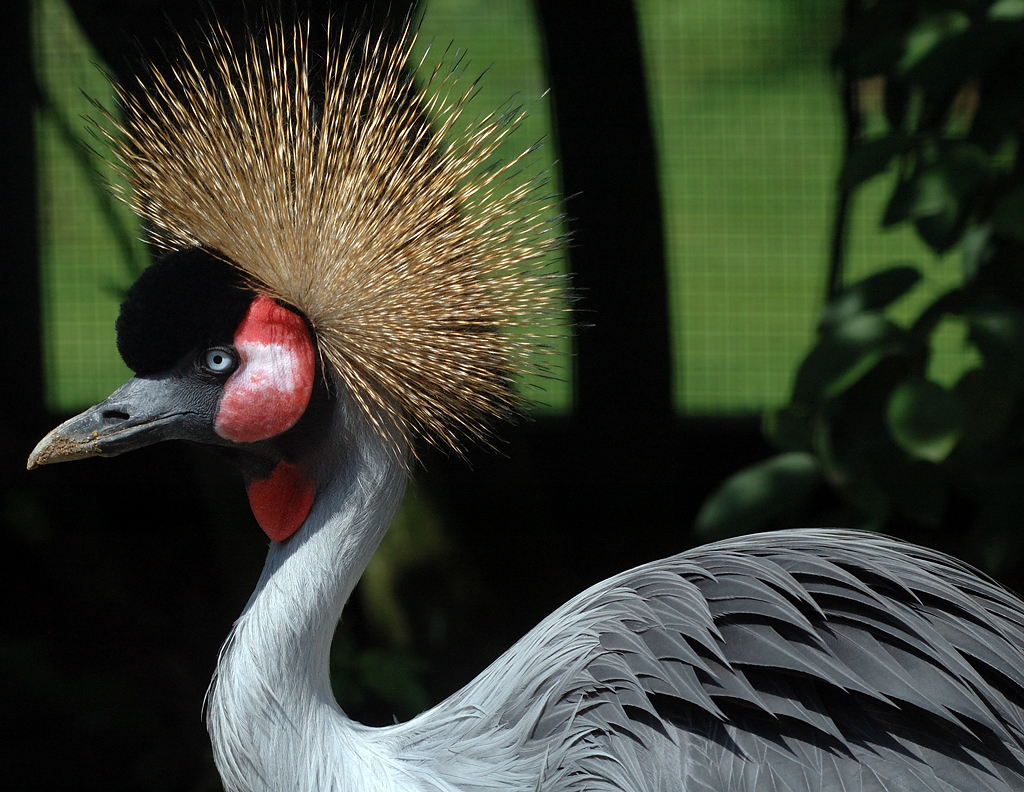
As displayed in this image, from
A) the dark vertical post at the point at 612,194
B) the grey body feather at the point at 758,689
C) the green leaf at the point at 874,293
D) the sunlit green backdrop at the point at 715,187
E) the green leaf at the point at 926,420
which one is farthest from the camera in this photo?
the sunlit green backdrop at the point at 715,187

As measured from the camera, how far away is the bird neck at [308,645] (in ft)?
3.43

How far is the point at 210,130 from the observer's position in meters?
1.20

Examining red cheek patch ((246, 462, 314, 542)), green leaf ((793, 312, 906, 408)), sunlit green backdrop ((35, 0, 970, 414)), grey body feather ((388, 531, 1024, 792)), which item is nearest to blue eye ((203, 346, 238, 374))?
red cheek patch ((246, 462, 314, 542))

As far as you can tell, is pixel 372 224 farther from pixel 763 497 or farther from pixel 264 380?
pixel 763 497

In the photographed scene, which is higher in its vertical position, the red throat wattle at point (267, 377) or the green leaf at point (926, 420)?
the red throat wattle at point (267, 377)

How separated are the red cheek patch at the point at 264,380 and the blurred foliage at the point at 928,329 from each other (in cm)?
71

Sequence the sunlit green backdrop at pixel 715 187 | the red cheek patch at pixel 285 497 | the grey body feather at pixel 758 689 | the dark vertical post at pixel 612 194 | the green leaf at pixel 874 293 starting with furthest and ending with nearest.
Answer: the sunlit green backdrop at pixel 715 187, the dark vertical post at pixel 612 194, the green leaf at pixel 874 293, the red cheek patch at pixel 285 497, the grey body feather at pixel 758 689

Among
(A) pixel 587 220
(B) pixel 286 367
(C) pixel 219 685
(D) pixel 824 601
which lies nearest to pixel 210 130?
(B) pixel 286 367

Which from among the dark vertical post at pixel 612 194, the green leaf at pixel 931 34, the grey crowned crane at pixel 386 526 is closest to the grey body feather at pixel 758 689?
the grey crowned crane at pixel 386 526

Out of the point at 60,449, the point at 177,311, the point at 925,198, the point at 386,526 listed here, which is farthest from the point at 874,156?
the point at 60,449

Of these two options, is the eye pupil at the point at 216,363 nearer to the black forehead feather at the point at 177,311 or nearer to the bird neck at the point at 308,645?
the black forehead feather at the point at 177,311

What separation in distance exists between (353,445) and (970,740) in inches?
25.4

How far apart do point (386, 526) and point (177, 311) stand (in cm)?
30

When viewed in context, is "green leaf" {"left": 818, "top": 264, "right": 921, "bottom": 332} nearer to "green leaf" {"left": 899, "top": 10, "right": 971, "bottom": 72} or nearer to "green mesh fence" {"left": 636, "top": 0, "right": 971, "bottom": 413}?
"green leaf" {"left": 899, "top": 10, "right": 971, "bottom": 72}
